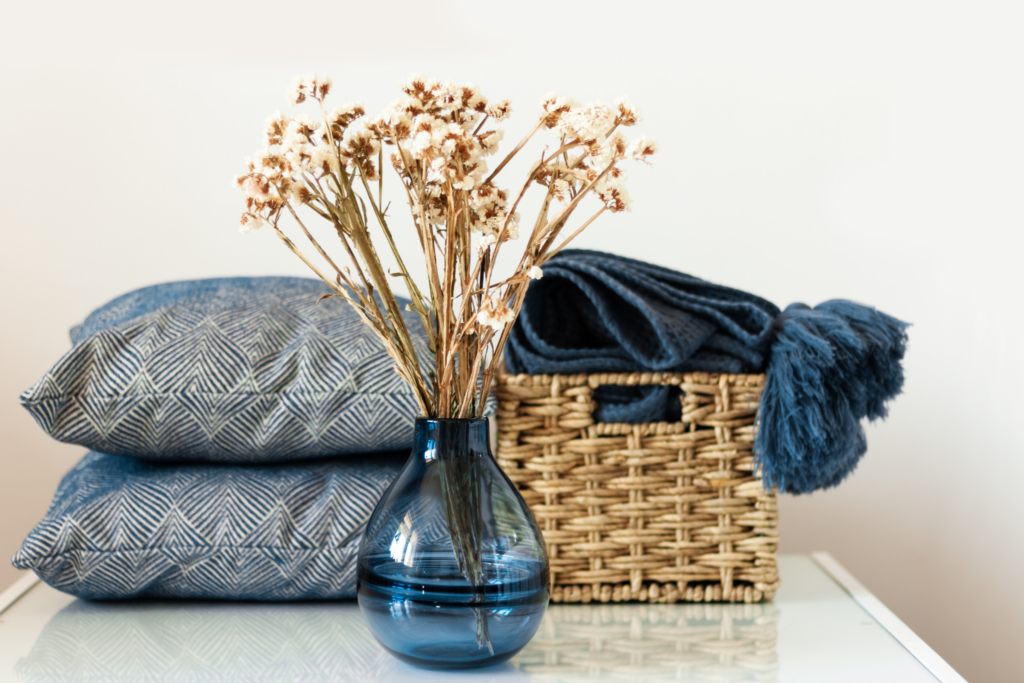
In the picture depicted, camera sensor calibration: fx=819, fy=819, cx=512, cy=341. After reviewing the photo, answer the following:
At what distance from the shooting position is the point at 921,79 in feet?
3.78

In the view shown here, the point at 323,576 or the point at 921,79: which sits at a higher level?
the point at 921,79

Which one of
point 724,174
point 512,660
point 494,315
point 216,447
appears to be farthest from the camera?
point 724,174

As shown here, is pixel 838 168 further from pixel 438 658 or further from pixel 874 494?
pixel 438 658

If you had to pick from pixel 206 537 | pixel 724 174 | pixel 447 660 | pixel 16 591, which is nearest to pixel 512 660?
pixel 447 660

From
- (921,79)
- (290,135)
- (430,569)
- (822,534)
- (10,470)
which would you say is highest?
(921,79)

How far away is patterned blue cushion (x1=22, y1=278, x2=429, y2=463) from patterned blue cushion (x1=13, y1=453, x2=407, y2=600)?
36 mm

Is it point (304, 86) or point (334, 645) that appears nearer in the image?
point (304, 86)

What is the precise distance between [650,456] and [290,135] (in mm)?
440

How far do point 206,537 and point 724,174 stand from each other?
84 cm

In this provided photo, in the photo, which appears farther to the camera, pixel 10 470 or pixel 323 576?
pixel 10 470

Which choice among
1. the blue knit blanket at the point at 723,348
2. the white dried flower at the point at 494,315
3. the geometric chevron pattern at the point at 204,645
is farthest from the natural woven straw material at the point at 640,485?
the white dried flower at the point at 494,315

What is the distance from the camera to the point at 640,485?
768mm

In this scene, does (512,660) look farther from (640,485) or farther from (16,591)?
(16,591)

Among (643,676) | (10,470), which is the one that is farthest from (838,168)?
(10,470)
